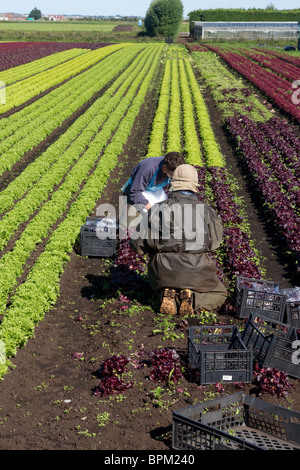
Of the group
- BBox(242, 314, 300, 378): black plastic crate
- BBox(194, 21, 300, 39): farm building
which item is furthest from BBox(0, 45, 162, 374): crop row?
BBox(194, 21, 300, 39): farm building

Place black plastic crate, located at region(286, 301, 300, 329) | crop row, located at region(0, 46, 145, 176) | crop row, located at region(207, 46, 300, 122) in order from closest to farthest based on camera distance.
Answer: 1. black plastic crate, located at region(286, 301, 300, 329)
2. crop row, located at region(0, 46, 145, 176)
3. crop row, located at region(207, 46, 300, 122)

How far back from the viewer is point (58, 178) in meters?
15.2

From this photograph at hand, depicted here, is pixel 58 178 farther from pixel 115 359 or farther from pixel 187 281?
pixel 115 359

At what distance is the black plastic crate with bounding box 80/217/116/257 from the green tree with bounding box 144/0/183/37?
3461 inches

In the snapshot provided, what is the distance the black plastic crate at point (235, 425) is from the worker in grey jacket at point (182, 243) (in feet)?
7.39

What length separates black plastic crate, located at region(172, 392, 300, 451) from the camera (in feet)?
15.8

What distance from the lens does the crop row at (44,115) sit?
1867 cm

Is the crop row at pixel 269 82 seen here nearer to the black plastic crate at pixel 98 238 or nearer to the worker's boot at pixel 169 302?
the black plastic crate at pixel 98 238

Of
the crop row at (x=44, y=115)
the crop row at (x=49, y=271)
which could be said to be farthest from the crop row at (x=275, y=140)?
the crop row at (x=44, y=115)

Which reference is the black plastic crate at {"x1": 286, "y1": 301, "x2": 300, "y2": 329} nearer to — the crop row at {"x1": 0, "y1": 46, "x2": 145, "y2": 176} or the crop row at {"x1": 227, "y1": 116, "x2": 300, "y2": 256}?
the crop row at {"x1": 227, "y1": 116, "x2": 300, "y2": 256}

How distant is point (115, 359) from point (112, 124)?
16.9 meters

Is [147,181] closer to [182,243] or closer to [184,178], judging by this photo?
[184,178]

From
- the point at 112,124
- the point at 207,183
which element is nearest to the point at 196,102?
the point at 112,124

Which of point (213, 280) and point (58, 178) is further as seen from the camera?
point (58, 178)
